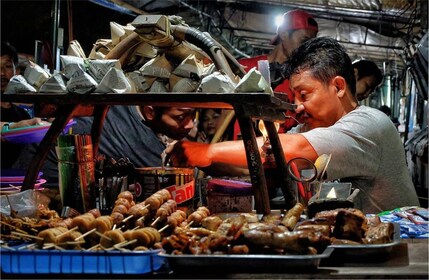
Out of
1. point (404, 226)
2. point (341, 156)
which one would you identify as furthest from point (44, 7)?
point (404, 226)

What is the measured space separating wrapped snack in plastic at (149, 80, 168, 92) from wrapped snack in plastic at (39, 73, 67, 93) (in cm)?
44

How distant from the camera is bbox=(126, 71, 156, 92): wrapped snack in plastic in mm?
2836

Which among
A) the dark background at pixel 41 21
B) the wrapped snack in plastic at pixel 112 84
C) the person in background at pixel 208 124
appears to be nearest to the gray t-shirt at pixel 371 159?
the wrapped snack in plastic at pixel 112 84

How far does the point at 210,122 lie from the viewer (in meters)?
7.31

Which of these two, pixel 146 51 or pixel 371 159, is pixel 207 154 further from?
pixel 371 159

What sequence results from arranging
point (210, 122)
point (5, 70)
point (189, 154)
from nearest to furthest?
point (189, 154) < point (5, 70) < point (210, 122)

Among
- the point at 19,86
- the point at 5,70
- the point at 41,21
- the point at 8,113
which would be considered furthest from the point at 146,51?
the point at 41,21

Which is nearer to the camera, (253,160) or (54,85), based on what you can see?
(253,160)

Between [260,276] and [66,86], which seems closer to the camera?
[260,276]

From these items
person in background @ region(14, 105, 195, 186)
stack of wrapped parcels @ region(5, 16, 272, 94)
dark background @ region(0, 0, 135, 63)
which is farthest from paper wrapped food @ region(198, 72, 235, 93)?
dark background @ region(0, 0, 135, 63)

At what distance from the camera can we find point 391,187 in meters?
3.93

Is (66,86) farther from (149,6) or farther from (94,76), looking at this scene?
(149,6)

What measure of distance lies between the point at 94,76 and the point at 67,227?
2.61ft

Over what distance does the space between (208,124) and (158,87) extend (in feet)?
14.7
